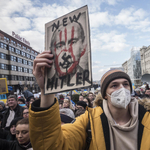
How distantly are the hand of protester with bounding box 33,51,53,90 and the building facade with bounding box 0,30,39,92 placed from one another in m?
38.1

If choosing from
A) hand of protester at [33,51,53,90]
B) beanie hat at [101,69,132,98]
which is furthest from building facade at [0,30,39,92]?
hand of protester at [33,51,53,90]

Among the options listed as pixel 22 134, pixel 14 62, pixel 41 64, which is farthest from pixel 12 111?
pixel 14 62

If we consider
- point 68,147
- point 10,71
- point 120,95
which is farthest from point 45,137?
point 10,71

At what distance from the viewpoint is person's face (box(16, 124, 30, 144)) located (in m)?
2.33

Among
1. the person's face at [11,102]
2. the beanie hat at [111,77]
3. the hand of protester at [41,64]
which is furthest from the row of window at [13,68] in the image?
the hand of protester at [41,64]

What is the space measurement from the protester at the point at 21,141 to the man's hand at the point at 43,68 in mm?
1525

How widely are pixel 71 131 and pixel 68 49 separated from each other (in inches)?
36.0

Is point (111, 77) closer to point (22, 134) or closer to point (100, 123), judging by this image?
point (100, 123)

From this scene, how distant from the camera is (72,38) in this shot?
1245 mm

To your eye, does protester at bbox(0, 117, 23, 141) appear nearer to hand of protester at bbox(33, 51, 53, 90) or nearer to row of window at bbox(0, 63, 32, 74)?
hand of protester at bbox(33, 51, 53, 90)

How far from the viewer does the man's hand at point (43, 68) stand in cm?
122

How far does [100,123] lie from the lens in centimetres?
154

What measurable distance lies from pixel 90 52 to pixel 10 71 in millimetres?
44321

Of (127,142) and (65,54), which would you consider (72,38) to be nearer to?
(65,54)
